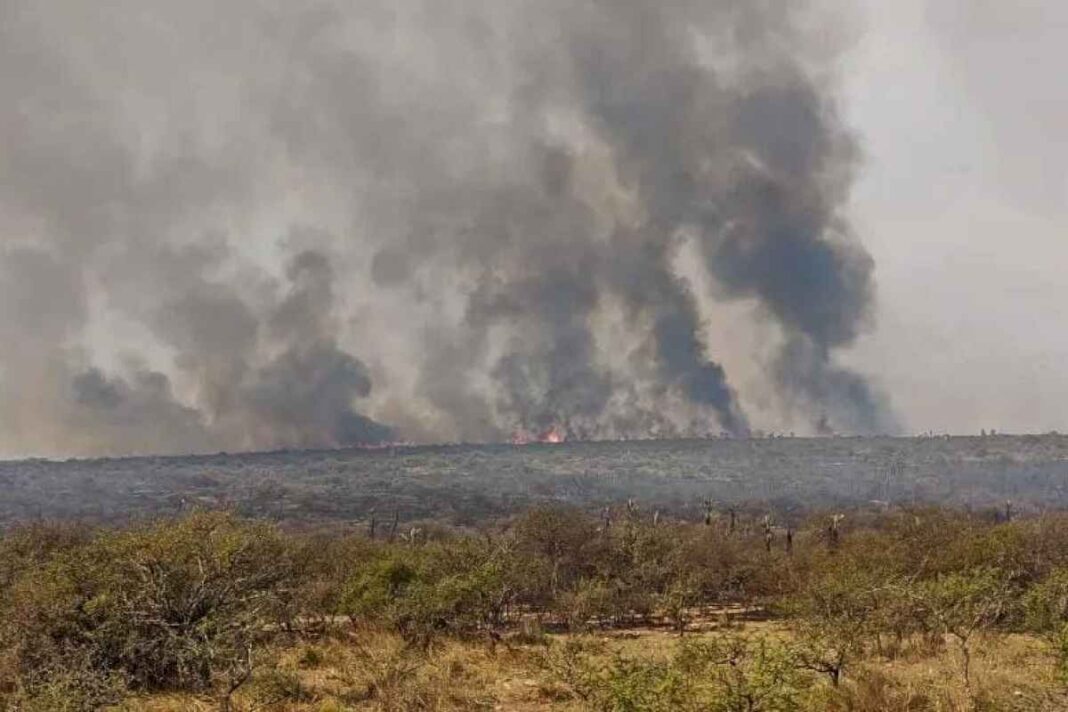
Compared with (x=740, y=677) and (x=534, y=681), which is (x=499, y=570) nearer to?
(x=534, y=681)

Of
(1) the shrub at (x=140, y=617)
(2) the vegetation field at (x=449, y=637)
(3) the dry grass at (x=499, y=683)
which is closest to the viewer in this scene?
(2) the vegetation field at (x=449, y=637)

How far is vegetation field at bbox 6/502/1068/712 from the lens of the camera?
60.4 ft

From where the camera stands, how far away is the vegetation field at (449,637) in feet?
60.4

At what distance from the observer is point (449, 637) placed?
33.5 m

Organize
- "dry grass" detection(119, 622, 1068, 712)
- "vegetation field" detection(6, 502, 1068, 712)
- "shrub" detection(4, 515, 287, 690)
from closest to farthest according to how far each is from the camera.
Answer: "vegetation field" detection(6, 502, 1068, 712) < "dry grass" detection(119, 622, 1068, 712) < "shrub" detection(4, 515, 287, 690)

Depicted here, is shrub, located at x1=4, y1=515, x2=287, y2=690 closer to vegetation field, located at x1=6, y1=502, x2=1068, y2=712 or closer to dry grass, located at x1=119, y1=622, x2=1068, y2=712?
vegetation field, located at x1=6, y1=502, x2=1068, y2=712

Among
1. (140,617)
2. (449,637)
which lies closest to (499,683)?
(449,637)

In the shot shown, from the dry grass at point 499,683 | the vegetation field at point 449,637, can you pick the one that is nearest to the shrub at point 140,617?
the vegetation field at point 449,637

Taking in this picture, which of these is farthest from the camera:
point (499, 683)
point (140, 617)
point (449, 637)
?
point (449, 637)

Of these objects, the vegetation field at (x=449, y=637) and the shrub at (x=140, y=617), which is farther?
the shrub at (x=140, y=617)

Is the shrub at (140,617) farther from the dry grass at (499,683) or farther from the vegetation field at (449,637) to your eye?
the dry grass at (499,683)

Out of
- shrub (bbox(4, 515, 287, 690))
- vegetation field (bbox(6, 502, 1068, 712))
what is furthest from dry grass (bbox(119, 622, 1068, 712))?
shrub (bbox(4, 515, 287, 690))

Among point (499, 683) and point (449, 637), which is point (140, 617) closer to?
point (499, 683)

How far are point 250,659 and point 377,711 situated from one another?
4.93 m
